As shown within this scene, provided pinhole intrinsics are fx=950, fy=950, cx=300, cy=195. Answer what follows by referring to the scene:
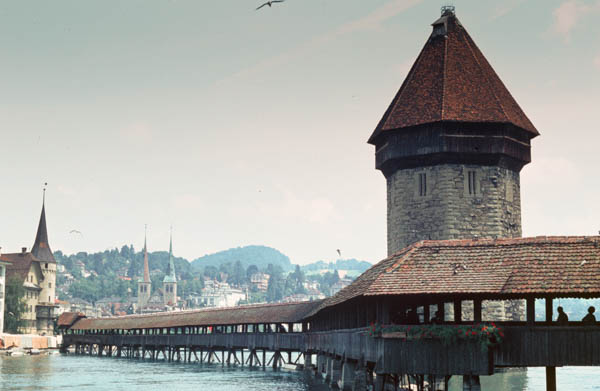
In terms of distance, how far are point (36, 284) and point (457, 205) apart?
80.4m

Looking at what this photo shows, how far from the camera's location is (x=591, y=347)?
21.2 meters

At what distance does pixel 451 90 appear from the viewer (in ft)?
144

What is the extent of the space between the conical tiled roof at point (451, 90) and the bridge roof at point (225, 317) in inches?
476

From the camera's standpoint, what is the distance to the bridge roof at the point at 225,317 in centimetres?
5466

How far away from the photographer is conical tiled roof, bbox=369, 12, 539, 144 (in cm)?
4297

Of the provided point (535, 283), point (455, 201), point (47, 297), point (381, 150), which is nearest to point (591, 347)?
point (535, 283)

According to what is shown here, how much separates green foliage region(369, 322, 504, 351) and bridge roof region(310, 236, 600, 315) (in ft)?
2.55

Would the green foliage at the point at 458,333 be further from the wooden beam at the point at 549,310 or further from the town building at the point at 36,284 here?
the town building at the point at 36,284

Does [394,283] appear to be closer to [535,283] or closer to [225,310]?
[535,283]

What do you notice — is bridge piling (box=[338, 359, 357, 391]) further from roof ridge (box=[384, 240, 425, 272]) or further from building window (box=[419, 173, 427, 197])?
building window (box=[419, 173, 427, 197])

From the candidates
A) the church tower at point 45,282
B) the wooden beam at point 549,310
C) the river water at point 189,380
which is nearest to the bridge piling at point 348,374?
the river water at point 189,380

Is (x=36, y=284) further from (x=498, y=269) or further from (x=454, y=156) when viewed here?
(x=498, y=269)

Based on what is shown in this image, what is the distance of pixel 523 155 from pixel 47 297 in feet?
268

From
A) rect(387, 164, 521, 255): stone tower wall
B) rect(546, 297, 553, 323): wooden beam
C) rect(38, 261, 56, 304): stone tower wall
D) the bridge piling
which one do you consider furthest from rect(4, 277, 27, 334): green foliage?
rect(546, 297, 553, 323): wooden beam
